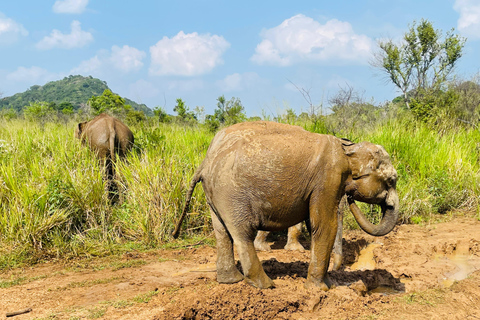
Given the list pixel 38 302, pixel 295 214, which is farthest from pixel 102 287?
pixel 295 214

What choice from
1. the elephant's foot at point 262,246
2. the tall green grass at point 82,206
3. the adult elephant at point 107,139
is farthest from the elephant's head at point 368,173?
the adult elephant at point 107,139

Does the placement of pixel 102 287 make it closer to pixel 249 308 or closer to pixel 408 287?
pixel 249 308

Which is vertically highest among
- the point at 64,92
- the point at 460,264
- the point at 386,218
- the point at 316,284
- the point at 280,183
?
the point at 64,92

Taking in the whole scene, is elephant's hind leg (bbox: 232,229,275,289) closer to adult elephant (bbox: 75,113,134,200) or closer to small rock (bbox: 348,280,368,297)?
small rock (bbox: 348,280,368,297)

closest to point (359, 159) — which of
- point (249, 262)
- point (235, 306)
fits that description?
point (249, 262)

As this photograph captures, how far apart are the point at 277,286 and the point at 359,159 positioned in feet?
4.89

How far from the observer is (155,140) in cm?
827

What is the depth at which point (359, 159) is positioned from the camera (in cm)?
406

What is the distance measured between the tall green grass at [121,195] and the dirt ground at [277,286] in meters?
0.51

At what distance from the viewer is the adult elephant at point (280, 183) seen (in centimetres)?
377

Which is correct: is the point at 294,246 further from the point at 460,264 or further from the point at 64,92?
the point at 64,92

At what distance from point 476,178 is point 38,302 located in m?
7.86

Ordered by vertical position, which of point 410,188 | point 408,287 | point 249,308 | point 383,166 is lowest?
point 408,287

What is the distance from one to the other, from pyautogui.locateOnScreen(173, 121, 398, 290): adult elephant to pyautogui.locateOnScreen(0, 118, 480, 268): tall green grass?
200 centimetres
